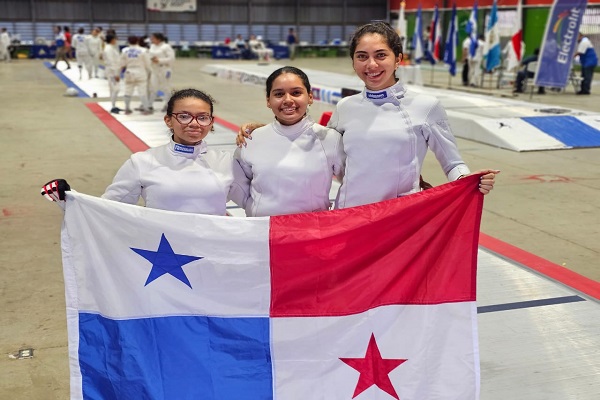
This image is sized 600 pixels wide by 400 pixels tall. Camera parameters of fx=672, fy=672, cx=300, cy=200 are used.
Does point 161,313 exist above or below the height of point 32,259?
above

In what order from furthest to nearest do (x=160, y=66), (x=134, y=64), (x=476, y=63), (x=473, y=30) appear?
(x=476, y=63), (x=473, y=30), (x=160, y=66), (x=134, y=64)

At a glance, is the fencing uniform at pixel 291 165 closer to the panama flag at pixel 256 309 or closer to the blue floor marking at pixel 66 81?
the panama flag at pixel 256 309

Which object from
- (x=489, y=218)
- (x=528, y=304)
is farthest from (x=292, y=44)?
(x=528, y=304)

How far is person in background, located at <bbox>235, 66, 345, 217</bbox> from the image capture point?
2.91 meters

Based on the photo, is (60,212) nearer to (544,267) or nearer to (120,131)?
(544,267)

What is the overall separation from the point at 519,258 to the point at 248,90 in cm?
1513

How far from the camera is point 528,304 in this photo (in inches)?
172

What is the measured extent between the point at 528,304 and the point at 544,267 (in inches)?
33.5

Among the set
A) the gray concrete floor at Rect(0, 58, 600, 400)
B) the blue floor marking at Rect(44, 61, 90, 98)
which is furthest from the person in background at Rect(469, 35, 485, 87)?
the blue floor marking at Rect(44, 61, 90, 98)

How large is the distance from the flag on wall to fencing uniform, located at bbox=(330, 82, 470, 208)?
37.7 metres

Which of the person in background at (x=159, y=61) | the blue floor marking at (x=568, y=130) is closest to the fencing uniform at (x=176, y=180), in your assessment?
the blue floor marking at (x=568, y=130)

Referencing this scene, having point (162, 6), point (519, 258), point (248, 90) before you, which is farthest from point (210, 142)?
point (162, 6)

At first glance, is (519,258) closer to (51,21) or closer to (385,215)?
(385,215)

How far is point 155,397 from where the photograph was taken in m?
2.77
